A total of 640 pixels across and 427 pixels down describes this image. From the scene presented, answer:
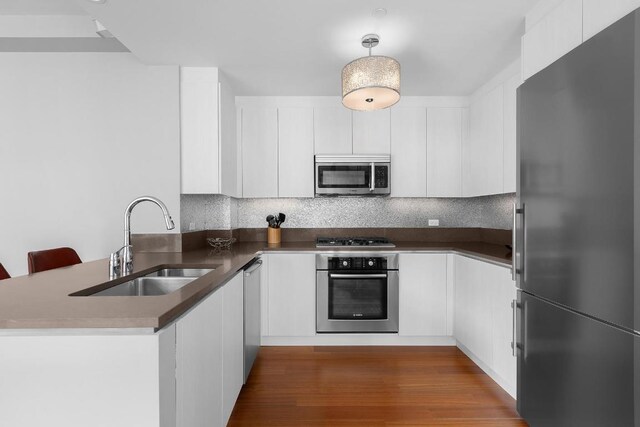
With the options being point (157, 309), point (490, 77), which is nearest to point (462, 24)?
point (490, 77)

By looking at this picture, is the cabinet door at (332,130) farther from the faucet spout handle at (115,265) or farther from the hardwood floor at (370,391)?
the faucet spout handle at (115,265)

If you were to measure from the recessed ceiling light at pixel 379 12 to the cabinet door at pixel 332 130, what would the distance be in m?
1.47

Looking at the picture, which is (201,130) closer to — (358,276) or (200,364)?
(358,276)

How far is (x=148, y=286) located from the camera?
183 centimetres

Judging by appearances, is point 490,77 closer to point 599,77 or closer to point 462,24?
point 462,24

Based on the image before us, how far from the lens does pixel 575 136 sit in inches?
59.3

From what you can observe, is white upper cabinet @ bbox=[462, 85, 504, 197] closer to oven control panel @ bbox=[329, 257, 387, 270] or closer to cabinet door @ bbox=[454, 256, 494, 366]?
cabinet door @ bbox=[454, 256, 494, 366]

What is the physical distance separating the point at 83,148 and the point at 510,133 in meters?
3.42

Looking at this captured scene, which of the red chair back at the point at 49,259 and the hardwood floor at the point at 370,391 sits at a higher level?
the red chair back at the point at 49,259

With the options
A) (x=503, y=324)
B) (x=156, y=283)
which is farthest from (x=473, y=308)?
(x=156, y=283)

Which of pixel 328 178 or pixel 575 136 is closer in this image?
pixel 575 136

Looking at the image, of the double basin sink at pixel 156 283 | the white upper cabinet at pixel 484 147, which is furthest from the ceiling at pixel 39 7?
the white upper cabinet at pixel 484 147

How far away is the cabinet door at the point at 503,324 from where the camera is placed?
89.6 inches

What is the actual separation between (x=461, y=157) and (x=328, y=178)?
1374 mm
